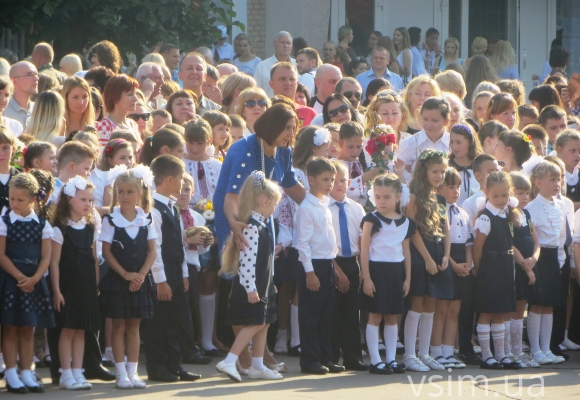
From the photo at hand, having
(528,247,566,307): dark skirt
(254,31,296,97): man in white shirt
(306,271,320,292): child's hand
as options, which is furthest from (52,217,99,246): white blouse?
(254,31,296,97): man in white shirt

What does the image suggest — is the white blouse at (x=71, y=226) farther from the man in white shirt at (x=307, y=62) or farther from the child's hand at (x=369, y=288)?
the man in white shirt at (x=307, y=62)

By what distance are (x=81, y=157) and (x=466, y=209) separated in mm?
3146

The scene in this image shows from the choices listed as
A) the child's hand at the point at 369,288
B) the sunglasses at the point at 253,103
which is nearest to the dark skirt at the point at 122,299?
the child's hand at the point at 369,288

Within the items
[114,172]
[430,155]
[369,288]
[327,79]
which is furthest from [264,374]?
[327,79]

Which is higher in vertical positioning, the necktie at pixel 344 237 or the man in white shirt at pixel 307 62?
the man in white shirt at pixel 307 62

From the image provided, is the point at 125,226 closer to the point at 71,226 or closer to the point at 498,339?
the point at 71,226

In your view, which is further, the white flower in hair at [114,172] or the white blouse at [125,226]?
the white flower in hair at [114,172]

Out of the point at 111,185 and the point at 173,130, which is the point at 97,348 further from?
the point at 173,130

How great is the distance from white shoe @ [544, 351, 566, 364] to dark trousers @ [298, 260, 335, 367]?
197 cm

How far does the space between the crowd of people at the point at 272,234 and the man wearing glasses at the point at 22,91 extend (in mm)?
19

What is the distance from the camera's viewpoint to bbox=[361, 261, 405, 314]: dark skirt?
7.96m

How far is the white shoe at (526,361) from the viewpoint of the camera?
8.59 metres

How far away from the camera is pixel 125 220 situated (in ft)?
23.5

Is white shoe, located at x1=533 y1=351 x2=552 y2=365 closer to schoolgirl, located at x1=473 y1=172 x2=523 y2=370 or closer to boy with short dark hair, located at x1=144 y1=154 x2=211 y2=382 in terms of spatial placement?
schoolgirl, located at x1=473 y1=172 x2=523 y2=370
